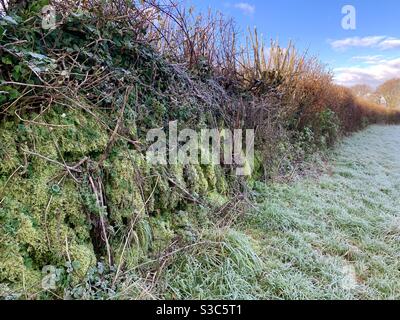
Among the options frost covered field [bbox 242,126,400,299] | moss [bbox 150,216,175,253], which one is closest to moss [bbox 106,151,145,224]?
moss [bbox 150,216,175,253]

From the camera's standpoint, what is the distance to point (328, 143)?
7805 millimetres

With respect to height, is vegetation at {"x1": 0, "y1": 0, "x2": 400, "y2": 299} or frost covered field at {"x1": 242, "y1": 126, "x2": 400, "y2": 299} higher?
vegetation at {"x1": 0, "y1": 0, "x2": 400, "y2": 299}

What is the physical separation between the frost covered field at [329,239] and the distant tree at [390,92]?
2056 centimetres

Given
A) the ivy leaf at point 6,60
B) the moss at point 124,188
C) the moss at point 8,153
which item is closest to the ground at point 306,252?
the moss at point 124,188

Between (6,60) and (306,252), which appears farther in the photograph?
(306,252)

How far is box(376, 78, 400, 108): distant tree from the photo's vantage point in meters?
21.2

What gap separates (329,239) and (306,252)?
45cm

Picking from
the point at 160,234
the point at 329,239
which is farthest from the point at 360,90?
the point at 160,234

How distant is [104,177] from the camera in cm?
187

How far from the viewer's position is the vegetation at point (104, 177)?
149cm

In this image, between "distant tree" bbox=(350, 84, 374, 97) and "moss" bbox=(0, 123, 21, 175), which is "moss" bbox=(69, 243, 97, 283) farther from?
"distant tree" bbox=(350, 84, 374, 97)

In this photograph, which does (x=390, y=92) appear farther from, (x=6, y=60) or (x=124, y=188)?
(x=6, y=60)
